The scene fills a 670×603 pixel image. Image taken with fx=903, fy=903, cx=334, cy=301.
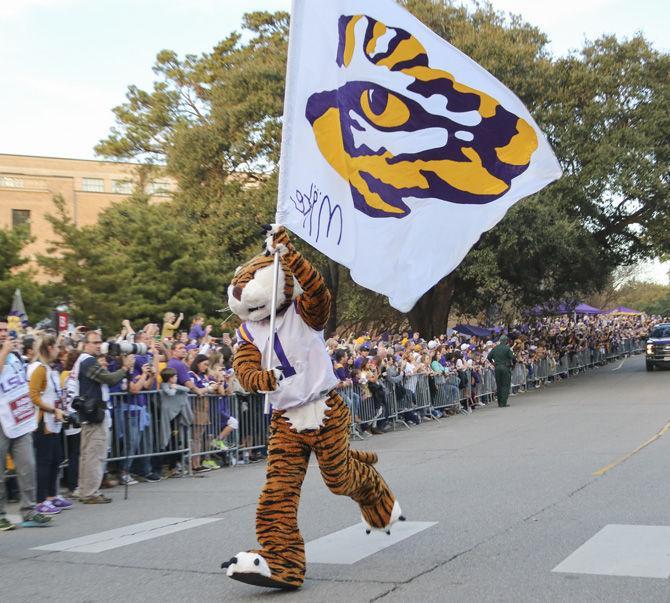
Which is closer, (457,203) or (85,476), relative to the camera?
(457,203)

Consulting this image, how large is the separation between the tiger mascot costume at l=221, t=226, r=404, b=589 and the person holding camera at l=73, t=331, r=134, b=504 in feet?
14.0

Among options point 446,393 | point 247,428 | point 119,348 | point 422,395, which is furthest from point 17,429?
point 446,393

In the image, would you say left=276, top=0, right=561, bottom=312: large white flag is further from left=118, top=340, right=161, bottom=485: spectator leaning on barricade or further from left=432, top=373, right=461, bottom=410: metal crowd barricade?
left=432, top=373, right=461, bottom=410: metal crowd barricade

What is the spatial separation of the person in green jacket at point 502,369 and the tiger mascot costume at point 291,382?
16.9 m

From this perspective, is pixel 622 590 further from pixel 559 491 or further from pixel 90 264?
pixel 90 264

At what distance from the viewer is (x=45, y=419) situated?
28.7ft

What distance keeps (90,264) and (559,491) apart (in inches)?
835

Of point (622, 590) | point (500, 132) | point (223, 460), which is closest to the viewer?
point (622, 590)

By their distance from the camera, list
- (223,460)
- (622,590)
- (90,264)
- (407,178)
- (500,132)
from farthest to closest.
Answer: (90,264), (223,460), (500,132), (407,178), (622,590)

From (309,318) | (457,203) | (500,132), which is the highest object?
(500,132)

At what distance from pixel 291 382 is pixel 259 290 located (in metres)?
0.60

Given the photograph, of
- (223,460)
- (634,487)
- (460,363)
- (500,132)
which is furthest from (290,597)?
(460,363)

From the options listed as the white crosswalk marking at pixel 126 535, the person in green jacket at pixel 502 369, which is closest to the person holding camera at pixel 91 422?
the white crosswalk marking at pixel 126 535

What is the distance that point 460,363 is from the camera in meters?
21.7
